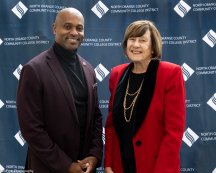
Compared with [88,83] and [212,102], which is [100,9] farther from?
[212,102]

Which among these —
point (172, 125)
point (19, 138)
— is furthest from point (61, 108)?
point (19, 138)

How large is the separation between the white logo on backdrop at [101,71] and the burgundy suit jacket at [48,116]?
108 centimetres

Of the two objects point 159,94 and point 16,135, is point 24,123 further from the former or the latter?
point 16,135

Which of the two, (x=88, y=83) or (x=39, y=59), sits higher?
(x=39, y=59)

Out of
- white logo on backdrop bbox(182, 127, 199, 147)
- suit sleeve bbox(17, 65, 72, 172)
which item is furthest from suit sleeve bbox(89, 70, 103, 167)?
white logo on backdrop bbox(182, 127, 199, 147)

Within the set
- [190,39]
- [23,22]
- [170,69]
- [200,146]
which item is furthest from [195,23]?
[23,22]

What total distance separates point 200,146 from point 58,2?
190 centimetres

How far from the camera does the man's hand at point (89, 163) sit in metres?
2.21

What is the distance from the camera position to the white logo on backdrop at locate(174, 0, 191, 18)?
3205 millimetres

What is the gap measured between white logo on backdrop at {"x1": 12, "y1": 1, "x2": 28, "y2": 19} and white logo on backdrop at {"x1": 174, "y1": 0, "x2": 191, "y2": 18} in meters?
1.45

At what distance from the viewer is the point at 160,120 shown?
2.04m

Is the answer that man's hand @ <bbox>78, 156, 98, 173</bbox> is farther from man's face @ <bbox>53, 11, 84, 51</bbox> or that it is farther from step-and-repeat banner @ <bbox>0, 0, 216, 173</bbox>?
step-and-repeat banner @ <bbox>0, 0, 216, 173</bbox>

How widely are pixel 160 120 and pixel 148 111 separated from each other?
0.30ft

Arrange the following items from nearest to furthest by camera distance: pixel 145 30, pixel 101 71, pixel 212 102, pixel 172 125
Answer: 1. pixel 172 125
2. pixel 145 30
3. pixel 212 102
4. pixel 101 71
